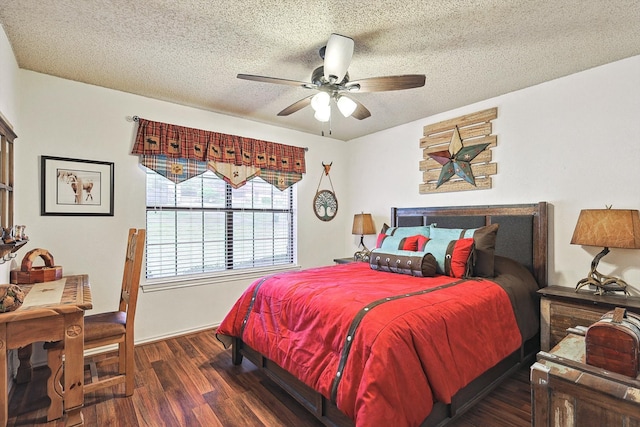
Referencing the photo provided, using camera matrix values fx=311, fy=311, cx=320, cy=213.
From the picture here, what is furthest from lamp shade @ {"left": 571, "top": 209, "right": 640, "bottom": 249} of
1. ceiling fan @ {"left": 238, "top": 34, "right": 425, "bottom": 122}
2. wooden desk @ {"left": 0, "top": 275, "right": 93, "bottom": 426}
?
wooden desk @ {"left": 0, "top": 275, "right": 93, "bottom": 426}

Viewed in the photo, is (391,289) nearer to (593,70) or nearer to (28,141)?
(593,70)

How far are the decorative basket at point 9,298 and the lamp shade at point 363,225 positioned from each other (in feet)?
11.3

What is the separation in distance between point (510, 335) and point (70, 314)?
284cm

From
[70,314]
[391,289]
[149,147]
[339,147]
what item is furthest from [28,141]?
[339,147]

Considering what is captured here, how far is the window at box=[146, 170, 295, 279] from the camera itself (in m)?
3.36

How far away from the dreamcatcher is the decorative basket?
3.30 metres

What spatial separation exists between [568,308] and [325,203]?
306cm

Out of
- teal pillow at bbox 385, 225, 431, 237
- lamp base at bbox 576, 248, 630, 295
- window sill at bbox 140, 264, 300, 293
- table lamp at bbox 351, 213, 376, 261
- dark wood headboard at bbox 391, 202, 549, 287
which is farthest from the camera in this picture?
table lamp at bbox 351, 213, 376, 261

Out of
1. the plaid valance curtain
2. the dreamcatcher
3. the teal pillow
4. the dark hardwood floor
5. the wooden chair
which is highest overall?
the plaid valance curtain

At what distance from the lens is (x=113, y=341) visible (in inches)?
84.9

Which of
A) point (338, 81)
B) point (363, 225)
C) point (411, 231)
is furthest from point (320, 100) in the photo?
point (363, 225)

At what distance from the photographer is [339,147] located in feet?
16.1

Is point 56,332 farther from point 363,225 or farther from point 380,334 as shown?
point 363,225

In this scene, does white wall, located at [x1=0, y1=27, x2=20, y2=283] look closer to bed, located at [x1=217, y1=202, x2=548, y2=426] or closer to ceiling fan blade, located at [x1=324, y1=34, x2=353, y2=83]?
bed, located at [x1=217, y1=202, x2=548, y2=426]
